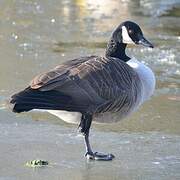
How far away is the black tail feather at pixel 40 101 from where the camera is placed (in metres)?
5.24

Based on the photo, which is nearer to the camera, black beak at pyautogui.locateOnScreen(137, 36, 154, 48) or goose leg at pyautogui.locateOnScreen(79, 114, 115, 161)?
goose leg at pyautogui.locateOnScreen(79, 114, 115, 161)

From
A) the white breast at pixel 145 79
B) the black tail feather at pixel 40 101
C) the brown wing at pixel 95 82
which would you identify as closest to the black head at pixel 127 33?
the white breast at pixel 145 79

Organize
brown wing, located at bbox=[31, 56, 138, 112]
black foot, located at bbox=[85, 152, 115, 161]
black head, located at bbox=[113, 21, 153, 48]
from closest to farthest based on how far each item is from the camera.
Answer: brown wing, located at bbox=[31, 56, 138, 112] < black foot, located at bbox=[85, 152, 115, 161] < black head, located at bbox=[113, 21, 153, 48]

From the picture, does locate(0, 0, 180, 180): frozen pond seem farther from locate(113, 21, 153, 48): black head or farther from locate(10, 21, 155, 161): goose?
locate(113, 21, 153, 48): black head

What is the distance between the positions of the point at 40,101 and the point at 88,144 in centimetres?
78

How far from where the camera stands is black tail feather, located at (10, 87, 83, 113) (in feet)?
17.2

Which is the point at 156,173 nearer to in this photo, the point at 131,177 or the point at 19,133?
the point at 131,177

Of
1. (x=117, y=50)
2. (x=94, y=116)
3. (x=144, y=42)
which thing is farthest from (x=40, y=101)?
(x=144, y=42)

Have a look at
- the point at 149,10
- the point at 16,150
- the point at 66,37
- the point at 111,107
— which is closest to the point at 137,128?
the point at 111,107

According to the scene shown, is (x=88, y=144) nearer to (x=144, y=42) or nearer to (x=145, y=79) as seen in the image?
(x=145, y=79)

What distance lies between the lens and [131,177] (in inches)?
207

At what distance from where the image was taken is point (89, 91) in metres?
5.62

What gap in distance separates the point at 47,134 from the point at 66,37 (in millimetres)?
4793

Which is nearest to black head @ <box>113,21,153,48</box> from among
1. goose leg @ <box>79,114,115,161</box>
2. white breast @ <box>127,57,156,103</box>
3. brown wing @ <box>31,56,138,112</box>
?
white breast @ <box>127,57,156,103</box>
